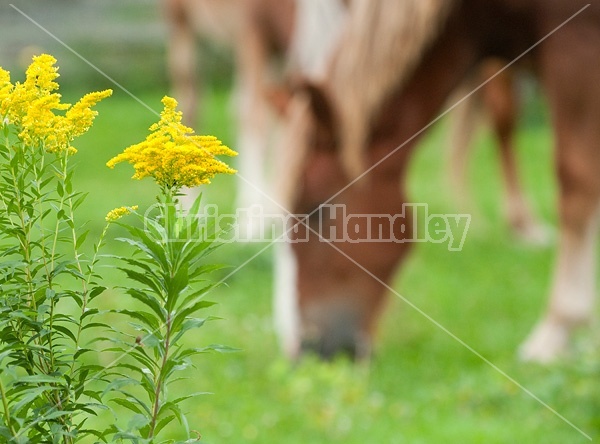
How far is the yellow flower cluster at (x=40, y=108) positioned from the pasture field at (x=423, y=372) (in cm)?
58

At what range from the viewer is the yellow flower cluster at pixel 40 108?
4.22ft

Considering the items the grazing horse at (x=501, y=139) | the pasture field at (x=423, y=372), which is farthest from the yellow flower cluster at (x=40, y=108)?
the grazing horse at (x=501, y=139)

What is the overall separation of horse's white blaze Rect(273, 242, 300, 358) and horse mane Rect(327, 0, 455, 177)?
50 centimetres

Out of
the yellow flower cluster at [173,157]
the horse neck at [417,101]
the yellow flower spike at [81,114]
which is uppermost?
the horse neck at [417,101]

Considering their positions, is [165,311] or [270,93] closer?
[165,311]

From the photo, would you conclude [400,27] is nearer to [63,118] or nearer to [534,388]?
[534,388]

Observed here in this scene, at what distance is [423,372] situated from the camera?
3.98 meters

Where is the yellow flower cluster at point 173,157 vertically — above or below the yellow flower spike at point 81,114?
below

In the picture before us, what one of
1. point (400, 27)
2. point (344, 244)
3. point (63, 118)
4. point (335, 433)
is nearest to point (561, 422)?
point (335, 433)

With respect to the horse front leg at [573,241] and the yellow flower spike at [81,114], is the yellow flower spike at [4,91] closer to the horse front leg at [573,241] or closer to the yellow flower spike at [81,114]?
the yellow flower spike at [81,114]

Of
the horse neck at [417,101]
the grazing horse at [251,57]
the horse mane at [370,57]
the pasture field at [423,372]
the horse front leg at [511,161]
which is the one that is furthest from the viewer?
the grazing horse at [251,57]

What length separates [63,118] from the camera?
4.30ft

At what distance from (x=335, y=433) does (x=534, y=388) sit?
2.92 feet

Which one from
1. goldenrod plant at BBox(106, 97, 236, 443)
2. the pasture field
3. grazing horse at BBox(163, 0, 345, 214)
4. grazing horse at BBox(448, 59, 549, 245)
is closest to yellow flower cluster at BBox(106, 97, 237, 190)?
goldenrod plant at BBox(106, 97, 236, 443)
